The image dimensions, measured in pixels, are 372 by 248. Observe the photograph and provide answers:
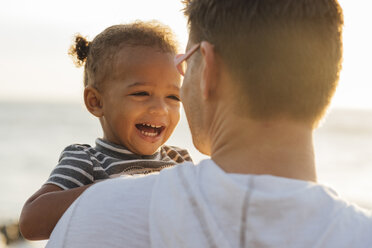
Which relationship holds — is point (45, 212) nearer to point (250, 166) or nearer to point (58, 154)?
point (250, 166)

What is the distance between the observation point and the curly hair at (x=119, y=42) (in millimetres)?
2949

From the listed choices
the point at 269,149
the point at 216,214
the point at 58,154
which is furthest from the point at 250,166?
the point at 58,154

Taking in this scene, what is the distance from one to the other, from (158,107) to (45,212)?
3.05 ft

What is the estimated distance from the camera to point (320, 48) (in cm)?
150

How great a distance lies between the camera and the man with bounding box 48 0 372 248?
4.34 ft

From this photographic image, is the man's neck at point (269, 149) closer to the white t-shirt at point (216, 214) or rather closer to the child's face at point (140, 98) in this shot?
the white t-shirt at point (216, 214)

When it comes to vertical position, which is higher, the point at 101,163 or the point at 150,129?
the point at 150,129

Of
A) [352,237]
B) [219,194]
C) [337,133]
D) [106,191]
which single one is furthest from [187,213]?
[337,133]

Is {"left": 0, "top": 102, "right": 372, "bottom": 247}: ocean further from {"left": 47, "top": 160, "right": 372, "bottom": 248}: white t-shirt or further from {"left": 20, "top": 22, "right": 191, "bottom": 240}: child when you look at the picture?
{"left": 47, "top": 160, "right": 372, "bottom": 248}: white t-shirt

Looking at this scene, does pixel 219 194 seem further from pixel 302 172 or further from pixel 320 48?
pixel 320 48

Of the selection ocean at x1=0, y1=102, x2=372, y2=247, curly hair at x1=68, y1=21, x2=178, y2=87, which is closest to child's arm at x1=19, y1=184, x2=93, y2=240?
curly hair at x1=68, y1=21, x2=178, y2=87

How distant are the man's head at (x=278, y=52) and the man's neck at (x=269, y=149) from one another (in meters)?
0.03

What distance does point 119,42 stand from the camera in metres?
2.95

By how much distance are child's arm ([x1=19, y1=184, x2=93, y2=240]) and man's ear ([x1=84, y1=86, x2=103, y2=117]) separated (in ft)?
2.72
